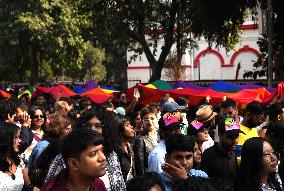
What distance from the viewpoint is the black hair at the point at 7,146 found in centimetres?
495

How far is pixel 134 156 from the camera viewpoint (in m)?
6.58

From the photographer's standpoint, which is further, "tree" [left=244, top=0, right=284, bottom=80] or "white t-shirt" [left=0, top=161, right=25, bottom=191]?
"tree" [left=244, top=0, right=284, bottom=80]

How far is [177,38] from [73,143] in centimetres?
2523

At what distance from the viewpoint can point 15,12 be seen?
36125 mm

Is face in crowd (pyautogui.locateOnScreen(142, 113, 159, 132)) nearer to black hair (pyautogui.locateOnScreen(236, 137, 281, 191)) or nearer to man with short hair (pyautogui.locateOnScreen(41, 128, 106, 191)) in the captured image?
black hair (pyautogui.locateOnScreen(236, 137, 281, 191))

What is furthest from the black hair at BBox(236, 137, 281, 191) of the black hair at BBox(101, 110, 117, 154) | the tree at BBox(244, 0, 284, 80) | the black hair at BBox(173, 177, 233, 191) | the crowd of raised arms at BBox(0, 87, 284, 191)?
the tree at BBox(244, 0, 284, 80)

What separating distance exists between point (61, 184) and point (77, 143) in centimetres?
29

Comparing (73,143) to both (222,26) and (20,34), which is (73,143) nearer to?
(222,26)

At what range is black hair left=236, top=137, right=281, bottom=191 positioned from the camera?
4.67 m

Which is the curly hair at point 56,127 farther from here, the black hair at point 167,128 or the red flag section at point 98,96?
the red flag section at point 98,96

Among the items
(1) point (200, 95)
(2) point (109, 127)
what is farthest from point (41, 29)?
(2) point (109, 127)

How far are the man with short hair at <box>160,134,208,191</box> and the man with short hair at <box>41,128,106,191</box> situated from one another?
2.52 feet

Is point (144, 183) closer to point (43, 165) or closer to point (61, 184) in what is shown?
point (61, 184)

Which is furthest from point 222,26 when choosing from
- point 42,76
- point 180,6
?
point 42,76
